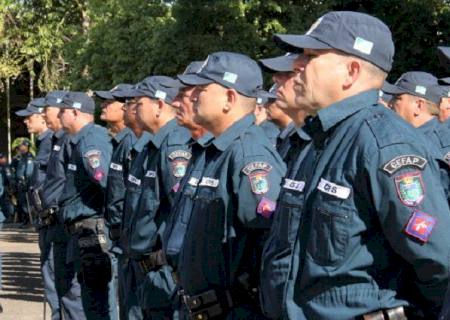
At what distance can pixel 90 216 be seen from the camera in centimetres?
800

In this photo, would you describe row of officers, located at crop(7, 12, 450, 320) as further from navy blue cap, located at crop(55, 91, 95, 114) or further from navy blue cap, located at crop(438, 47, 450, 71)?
navy blue cap, located at crop(55, 91, 95, 114)

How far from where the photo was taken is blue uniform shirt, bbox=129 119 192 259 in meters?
5.70

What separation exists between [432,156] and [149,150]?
359cm

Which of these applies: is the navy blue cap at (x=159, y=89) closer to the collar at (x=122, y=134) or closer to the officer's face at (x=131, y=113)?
the officer's face at (x=131, y=113)

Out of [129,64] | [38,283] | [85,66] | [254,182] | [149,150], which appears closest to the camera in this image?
[254,182]

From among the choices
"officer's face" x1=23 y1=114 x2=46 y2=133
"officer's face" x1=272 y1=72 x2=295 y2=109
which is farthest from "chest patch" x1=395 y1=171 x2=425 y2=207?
"officer's face" x1=23 y1=114 x2=46 y2=133

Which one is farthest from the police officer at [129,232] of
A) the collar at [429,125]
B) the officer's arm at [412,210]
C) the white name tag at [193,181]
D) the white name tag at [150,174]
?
the officer's arm at [412,210]

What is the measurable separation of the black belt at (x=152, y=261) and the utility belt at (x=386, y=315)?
2921 millimetres

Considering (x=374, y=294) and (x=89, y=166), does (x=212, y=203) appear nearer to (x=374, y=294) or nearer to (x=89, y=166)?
(x=374, y=294)

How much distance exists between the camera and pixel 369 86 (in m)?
3.11

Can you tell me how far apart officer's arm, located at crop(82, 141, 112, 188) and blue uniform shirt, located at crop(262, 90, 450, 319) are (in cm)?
503

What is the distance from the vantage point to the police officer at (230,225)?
402cm

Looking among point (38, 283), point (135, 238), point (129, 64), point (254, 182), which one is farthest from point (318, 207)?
point (129, 64)

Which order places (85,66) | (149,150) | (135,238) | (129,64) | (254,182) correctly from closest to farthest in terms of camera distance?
(254,182)
(135,238)
(149,150)
(129,64)
(85,66)
